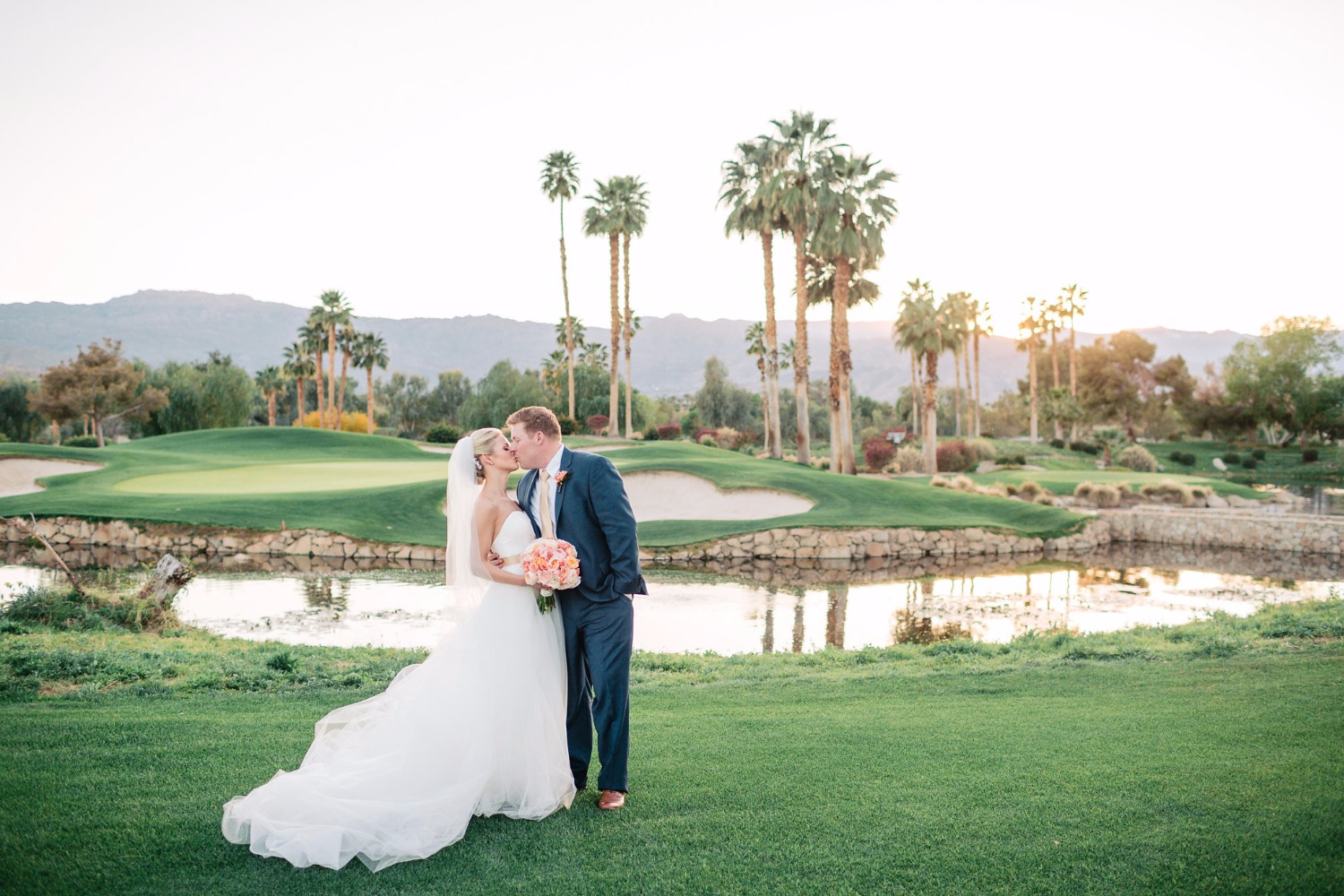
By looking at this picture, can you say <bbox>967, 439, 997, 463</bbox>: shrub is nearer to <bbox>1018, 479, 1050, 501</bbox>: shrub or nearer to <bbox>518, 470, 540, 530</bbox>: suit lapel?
<bbox>1018, 479, 1050, 501</bbox>: shrub

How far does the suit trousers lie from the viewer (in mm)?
4895

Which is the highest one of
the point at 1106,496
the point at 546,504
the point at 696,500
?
the point at 546,504

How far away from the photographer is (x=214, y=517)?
22.5 meters

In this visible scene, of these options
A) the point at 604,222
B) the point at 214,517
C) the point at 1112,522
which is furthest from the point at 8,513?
the point at 604,222

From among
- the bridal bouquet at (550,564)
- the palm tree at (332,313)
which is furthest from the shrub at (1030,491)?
the palm tree at (332,313)

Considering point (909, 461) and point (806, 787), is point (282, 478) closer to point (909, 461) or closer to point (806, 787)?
point (806, 787)

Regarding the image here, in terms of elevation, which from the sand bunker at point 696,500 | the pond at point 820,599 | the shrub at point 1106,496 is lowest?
the pond at point 820,599

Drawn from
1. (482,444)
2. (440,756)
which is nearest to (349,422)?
(482,444)

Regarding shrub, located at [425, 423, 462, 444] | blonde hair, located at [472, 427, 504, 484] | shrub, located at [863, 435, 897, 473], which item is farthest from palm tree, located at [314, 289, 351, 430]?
blonde hair, located at [472, 427, 504, 484]

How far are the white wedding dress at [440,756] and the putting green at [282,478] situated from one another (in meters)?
23.0

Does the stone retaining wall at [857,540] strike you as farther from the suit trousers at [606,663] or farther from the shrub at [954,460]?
the shrub at [954,460]

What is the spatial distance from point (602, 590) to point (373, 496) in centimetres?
2168

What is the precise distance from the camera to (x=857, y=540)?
23.5m

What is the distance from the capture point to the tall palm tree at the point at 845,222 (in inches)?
1401
